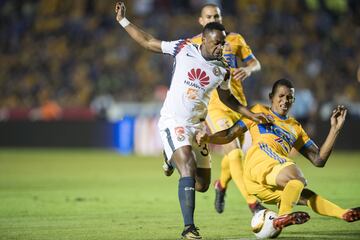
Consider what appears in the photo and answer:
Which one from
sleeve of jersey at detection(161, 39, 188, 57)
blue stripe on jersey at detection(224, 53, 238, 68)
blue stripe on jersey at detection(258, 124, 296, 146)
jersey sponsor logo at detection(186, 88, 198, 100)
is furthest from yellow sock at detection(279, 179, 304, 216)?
blue stripe on jersey at detection(224, 53, 238, 68)

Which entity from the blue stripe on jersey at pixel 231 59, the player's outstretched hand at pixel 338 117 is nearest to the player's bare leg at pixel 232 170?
the blue stripe on jersey at pixel 231 59

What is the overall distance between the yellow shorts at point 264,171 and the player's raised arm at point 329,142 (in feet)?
1.35

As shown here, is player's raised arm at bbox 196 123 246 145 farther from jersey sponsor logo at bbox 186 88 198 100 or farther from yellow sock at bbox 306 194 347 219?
yellow sock at bbox 306 194 347 219

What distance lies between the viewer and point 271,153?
310 inches

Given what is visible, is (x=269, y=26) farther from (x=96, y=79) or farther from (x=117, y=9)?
(x=117, y=9)

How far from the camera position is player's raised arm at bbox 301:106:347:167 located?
7.67m

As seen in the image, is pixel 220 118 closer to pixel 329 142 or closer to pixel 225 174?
pixel 225 174

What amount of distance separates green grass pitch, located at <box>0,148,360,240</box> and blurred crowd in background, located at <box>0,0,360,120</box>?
21.3 feet

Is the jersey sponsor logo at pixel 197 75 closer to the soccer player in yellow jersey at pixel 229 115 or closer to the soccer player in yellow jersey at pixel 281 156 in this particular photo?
the soccer player in yellow jersey at pixel 281 156

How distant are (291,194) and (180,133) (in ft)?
4.39

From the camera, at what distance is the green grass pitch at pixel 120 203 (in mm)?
8156

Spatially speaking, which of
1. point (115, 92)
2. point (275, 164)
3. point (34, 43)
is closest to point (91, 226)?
point (275, 164)

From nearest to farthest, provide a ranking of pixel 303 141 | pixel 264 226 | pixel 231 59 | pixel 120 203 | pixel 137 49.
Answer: pixel 264 226 → pixel 303 141 → pixel 231 59 → pixel 120 203 → pixel 137 49

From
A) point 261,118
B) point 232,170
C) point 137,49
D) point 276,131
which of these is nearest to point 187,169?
point 261,118
